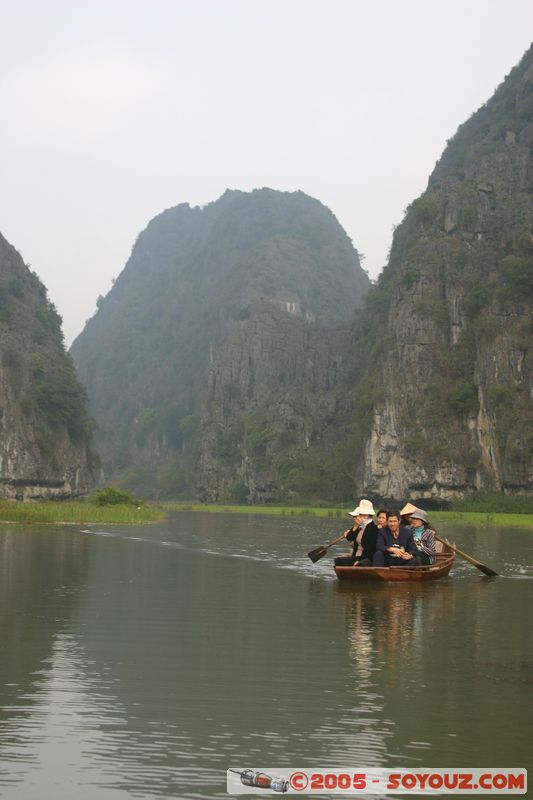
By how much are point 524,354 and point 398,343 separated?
1676cm

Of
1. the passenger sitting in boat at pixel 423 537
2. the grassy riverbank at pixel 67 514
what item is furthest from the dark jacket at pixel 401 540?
the grassy riverbank at pixel 67 514

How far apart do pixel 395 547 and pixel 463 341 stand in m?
73.0

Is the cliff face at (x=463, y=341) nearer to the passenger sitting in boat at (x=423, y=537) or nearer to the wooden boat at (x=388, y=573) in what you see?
the passenger sitting in boat at (x=423, y=537)

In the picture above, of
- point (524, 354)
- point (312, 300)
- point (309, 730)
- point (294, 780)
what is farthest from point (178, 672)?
point (312, 300)

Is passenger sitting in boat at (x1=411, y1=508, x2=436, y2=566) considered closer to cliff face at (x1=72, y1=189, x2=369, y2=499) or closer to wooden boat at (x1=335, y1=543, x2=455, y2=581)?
wooden boat at (x1=335, y1=543, x2=455, y2=581)

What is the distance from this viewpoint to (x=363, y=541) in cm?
2189

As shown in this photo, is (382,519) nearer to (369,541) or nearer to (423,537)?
(423,537)

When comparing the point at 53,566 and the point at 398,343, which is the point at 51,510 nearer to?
the point at 53,566

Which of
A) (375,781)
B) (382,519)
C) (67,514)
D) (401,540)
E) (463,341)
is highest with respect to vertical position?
(463,341)

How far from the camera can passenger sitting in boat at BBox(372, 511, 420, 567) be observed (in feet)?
69.9

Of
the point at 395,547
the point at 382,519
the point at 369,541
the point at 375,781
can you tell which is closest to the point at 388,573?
the point at 395,547

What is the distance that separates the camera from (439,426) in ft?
296

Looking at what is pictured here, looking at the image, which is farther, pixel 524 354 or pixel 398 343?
pixel 398 343

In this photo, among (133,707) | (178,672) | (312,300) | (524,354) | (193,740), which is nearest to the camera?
(193,740)
